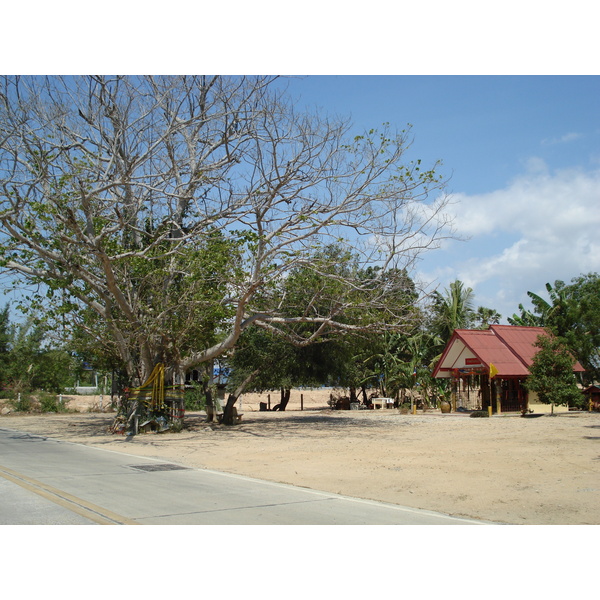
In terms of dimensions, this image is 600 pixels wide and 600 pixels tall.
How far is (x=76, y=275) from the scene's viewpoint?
66.9 ft

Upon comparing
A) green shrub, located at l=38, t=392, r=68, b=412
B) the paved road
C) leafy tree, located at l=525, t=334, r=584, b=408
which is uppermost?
leafy tree, located at l=525, t=334, r=584, b=408

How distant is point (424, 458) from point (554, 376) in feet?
47.6

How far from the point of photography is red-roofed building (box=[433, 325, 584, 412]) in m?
30.1

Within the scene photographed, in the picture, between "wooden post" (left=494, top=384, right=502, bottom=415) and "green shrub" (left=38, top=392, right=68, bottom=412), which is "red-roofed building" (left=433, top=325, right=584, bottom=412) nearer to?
"wooden post" (left=494, top=384, right=502, bottom=415)

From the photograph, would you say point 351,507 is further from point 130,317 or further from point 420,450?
point 130,317

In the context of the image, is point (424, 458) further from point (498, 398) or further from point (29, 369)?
point (29, 369)

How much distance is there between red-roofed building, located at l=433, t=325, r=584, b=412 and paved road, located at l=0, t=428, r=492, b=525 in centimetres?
2077

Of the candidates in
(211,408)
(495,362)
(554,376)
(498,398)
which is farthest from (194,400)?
(554,376)

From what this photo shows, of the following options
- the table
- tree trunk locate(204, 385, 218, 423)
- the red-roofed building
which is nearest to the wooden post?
the red-roofed building

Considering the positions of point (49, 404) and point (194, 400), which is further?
point (194, 400)

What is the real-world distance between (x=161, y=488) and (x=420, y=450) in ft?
25.8

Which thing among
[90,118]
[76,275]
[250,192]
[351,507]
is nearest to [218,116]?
[250,192]

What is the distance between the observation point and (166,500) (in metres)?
8.90

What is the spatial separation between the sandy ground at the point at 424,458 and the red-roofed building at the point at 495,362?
5.21m
